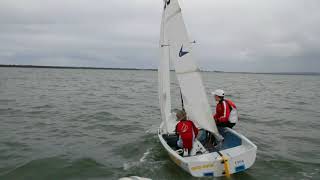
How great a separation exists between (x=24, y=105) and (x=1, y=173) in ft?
40.5

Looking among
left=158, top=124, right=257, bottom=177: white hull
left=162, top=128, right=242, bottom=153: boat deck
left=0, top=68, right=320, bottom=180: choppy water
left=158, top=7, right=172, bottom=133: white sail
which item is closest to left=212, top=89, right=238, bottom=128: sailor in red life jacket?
left=162, top=128, right=242, bottom=153: boat deck

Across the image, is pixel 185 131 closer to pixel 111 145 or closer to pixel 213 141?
pixel 213 141

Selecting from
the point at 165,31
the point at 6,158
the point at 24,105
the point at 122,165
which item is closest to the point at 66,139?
the point at 6,158

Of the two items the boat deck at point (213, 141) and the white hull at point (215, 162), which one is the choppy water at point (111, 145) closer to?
the boat deck at point (213, 141)

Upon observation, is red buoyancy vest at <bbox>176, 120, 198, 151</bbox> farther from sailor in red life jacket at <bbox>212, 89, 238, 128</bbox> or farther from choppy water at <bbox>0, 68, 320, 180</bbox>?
sailor in red life jacket at <bbox>212, 89, 238, 128</bbox>

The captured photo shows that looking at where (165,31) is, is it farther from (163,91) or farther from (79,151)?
(79,151)

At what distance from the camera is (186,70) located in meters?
8.51

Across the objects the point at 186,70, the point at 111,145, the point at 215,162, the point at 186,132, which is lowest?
the point at 111,145

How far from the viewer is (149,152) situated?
1088 centimetres

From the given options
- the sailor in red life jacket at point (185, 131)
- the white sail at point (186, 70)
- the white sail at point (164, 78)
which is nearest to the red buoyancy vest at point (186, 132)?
the sailor in red life jacket at point (185, 131)

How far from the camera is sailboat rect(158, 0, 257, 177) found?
25.0 ft

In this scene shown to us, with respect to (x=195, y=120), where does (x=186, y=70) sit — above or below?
above

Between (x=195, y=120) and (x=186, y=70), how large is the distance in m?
1.37

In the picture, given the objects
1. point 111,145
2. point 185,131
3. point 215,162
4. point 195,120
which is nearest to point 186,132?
point 185,131
